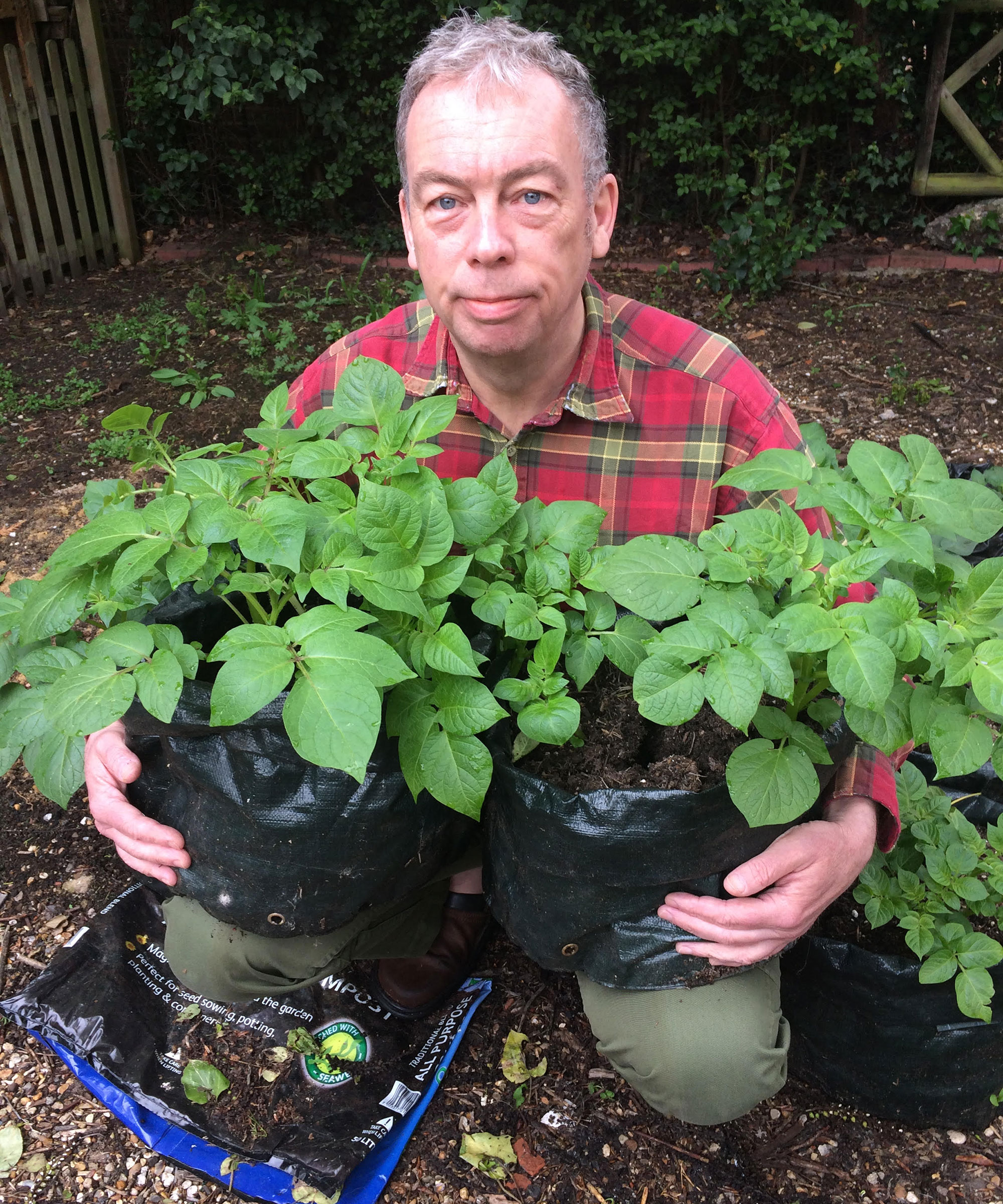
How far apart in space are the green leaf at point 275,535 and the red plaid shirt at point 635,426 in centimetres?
79

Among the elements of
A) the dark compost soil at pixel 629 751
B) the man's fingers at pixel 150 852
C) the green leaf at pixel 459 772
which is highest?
the green leaf at pixel 459 772

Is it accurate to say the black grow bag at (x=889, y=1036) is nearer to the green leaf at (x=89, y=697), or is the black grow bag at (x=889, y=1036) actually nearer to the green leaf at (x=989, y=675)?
the green leaf at (x=989, y=675)

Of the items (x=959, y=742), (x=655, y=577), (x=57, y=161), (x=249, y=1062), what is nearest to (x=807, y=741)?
(x=959, y=742)

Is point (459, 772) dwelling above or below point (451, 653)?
below

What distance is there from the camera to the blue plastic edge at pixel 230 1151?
176cm

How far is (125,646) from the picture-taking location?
117 cm

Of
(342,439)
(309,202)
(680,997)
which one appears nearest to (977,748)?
(680,997)

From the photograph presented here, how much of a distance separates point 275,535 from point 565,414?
37.6 inches

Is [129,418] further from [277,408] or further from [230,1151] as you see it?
[230,1151]

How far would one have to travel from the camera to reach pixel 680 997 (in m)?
1.59

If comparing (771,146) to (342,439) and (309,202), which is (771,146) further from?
(342,439)

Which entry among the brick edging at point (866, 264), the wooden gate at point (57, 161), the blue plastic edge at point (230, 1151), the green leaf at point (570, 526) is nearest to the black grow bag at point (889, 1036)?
the blue plastic edge at point (230, 1151)

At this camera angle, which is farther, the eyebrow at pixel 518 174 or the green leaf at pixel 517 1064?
the green leaf at pixel 517 1064

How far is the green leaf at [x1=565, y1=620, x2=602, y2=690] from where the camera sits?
127 centimetres
